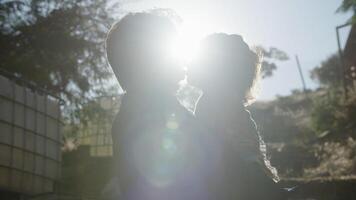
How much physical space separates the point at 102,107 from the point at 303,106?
89.1 ft

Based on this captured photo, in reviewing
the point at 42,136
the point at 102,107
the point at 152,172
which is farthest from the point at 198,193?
the point at 102,107

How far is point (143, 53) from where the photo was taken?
1.98 m

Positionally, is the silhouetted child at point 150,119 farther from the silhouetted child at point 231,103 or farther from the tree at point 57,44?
the tree at point 57,44

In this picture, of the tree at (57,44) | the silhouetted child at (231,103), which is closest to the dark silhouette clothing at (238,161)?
the silhouetted child at (231,103)

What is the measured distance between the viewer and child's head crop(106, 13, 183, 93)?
196 cm

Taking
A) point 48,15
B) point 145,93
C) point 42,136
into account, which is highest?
point 48,15

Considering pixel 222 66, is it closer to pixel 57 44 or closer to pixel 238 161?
pixel 238 161

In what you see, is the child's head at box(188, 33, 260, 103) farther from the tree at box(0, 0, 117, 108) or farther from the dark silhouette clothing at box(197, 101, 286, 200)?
the tree at box(0, 0, 117, 108)

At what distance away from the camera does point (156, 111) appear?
188 cm

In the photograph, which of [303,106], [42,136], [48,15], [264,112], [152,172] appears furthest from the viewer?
[303,106]

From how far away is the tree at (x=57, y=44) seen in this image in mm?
14461

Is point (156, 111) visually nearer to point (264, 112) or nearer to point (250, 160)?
point (250, 160)

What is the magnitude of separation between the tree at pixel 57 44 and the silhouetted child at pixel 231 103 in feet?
40.9

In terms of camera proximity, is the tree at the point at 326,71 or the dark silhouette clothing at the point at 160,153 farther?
the tree at the point at 326,71
